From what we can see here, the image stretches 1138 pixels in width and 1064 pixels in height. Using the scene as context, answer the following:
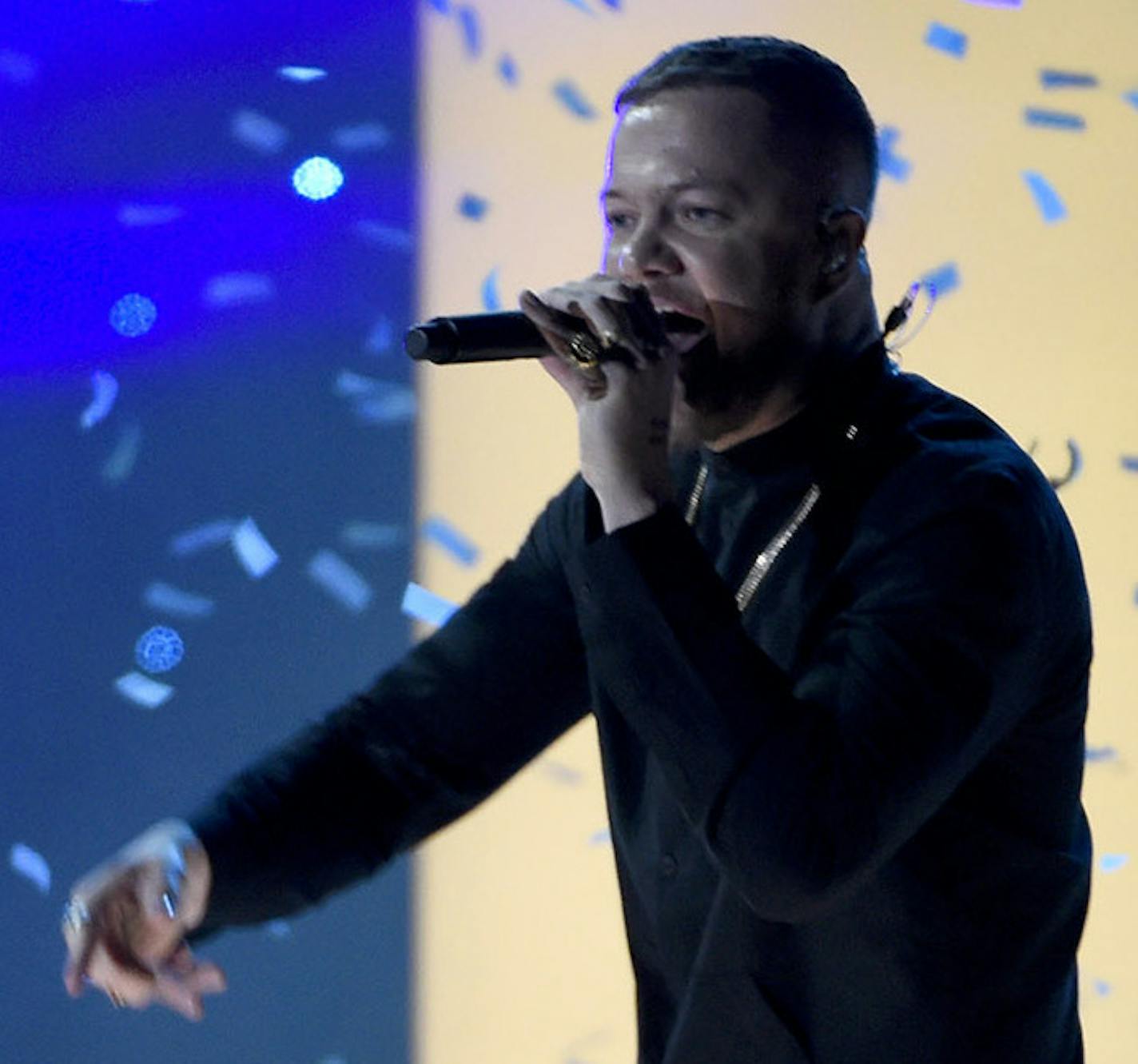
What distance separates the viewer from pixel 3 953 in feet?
6.97

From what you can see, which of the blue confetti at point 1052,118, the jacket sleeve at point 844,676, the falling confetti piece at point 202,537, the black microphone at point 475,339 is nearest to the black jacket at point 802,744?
the jacket sleeve at point 844,676

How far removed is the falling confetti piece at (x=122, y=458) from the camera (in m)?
2.13

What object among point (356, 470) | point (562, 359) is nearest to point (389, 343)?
point (356, 470)

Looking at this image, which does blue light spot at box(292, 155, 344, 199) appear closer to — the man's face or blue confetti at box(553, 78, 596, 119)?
blue confetti at box(553, 78, 596, 119)

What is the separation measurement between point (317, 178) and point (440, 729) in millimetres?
986

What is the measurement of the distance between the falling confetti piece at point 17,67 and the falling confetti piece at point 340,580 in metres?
0.62

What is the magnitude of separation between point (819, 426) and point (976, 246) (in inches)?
36.8

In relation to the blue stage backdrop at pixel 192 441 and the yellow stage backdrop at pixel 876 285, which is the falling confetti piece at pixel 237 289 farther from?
the yellow stage backdrop at pixel 876 285

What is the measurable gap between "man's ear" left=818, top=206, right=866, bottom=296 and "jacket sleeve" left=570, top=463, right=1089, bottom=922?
0.71 feet

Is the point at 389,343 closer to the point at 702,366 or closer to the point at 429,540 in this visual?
the point at 429,540

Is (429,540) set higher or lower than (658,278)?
lower

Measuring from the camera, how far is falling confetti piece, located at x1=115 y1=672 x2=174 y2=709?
216cm

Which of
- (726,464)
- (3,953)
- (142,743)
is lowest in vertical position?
(3,953)

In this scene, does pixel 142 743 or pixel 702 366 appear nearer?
pixel 702 366
